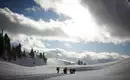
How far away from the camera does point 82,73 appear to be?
23.0ft

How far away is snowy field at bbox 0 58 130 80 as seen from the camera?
22.7ft

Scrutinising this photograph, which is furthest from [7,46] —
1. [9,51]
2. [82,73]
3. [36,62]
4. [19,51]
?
[82,73]

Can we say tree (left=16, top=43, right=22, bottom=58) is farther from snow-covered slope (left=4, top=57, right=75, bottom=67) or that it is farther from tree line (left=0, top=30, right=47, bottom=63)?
snow-covered slope (left=4, top=57, right=75, bottom=67)

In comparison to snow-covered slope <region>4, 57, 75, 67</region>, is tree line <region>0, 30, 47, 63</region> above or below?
above

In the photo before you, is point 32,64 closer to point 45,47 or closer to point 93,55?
point 45,47

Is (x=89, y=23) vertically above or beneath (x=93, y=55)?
above

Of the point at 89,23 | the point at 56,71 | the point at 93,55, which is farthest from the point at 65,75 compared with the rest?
the point at 89,23

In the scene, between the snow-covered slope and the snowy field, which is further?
the snow-covered slope

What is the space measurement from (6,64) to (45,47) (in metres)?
1.22

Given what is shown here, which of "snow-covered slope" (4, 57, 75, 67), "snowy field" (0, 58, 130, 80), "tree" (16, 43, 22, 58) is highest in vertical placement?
"tree" (16, 43, 22, 58)

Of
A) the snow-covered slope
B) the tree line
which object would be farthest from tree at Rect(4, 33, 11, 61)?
the snow-covered slope

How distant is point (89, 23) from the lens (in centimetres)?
714

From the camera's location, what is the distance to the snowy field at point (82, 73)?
6922 mm

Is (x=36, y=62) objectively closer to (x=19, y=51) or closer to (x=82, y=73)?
(x=19, y=51)
